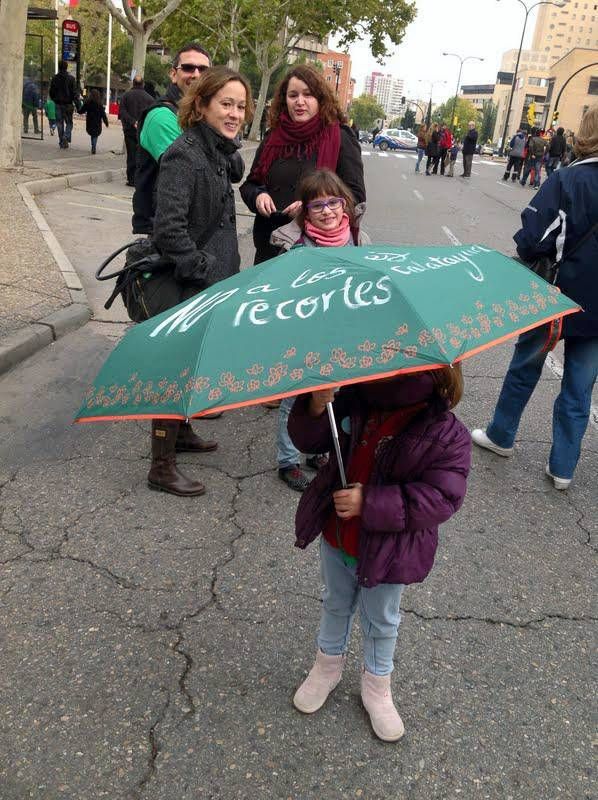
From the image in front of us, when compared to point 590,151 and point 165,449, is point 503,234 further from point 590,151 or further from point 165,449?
point 165,449

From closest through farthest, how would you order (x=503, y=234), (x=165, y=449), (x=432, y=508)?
(x=432, y=508) < (x=165, y=449) < (x=503, y=234)

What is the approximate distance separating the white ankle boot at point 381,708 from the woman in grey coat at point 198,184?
162 cm

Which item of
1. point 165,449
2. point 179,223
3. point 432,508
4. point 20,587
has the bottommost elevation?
point 20,587

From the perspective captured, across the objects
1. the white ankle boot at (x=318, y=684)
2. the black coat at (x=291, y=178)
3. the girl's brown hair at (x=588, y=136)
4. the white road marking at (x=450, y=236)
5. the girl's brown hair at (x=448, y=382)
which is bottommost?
the white ankle boot at (x=318, y=684)

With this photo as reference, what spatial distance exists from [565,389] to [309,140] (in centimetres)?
201

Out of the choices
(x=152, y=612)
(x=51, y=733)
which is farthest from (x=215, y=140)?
(x=51, y=733)

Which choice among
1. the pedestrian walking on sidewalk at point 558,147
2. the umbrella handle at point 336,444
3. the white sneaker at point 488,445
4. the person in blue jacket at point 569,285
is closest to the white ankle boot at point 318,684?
the umbrella handle at point 336,444

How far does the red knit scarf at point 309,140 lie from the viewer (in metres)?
3.97

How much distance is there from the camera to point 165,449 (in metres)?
3.67

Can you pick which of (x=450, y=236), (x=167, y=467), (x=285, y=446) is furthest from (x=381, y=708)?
(x=450, y=236)

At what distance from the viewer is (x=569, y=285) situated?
362 centimetres

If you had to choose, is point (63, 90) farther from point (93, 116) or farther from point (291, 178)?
point (291, 178)

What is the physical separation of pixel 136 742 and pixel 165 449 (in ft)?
5.54

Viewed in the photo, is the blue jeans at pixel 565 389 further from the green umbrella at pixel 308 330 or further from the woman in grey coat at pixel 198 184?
the green umbrella at pixel 308 330
